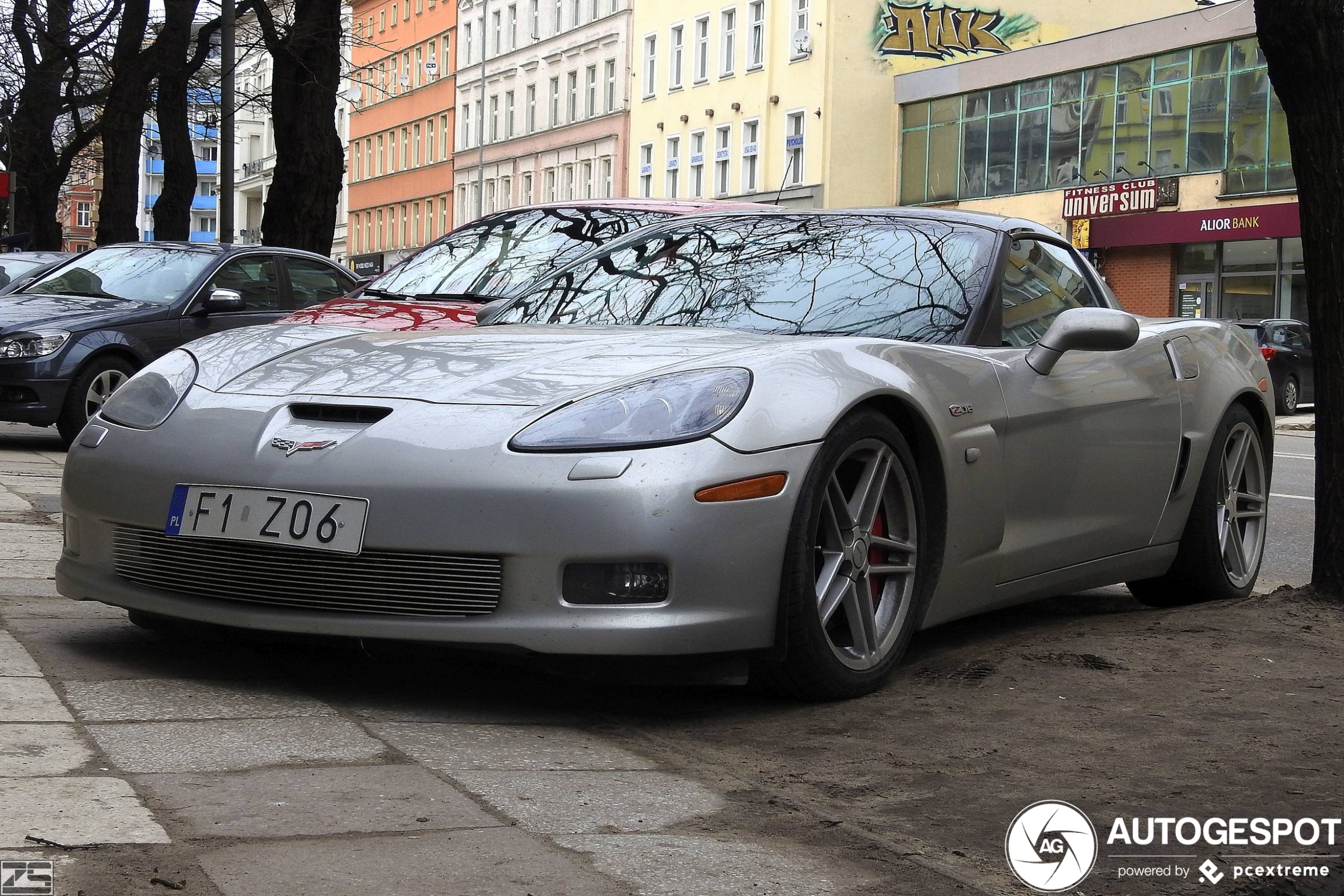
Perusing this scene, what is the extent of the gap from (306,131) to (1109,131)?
26.5 metres

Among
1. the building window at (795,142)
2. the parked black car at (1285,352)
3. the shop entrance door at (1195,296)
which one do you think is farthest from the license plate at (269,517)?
the building window at (795,142)

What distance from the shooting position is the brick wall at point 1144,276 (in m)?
39.3

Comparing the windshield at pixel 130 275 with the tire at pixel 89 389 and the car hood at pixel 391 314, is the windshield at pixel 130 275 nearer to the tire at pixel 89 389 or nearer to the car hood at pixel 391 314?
the tire at pixel 89 389

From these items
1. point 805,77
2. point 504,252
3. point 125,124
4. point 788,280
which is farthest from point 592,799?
point 805,77

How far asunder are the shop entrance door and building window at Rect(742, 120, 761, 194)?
1804 centimetres

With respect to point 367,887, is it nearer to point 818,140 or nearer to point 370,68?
point 370,68

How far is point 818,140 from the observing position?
51.1 m

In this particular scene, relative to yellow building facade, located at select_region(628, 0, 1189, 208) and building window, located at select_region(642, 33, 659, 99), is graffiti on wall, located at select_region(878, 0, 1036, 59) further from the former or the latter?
building window, located at select_region(642, 33, 659, 99)

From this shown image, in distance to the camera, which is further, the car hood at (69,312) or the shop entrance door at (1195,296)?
the shop entrance door at (1195,296)

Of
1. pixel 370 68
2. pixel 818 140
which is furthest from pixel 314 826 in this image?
pixel 818 140

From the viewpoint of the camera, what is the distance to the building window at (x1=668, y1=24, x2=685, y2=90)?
198ft

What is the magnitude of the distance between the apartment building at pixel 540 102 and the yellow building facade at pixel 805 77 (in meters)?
3.65

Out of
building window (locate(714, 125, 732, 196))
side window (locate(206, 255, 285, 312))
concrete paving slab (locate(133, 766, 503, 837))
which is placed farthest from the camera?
building window (locate(714, 125, 732, 196))

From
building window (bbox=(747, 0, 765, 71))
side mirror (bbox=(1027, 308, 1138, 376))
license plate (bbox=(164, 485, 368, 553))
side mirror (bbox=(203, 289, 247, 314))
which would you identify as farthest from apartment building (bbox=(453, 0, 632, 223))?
license plate (bbox=(164, 485, 368, 553))
